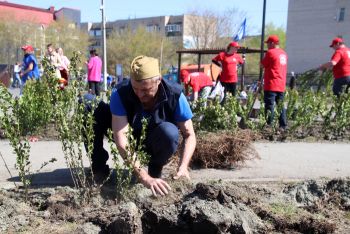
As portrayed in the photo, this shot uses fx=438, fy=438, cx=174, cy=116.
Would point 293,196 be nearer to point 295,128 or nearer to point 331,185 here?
point 331,185

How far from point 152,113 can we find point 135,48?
52.0 m

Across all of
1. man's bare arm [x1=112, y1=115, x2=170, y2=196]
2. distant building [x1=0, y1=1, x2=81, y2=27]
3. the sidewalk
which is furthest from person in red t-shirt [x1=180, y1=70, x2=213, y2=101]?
distant building [x1=0, y1=1, x2=81, y2=27]

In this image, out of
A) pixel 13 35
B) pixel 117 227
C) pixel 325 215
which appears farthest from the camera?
pixel 13 35

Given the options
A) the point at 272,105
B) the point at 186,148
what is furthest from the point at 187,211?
the point at 272,105

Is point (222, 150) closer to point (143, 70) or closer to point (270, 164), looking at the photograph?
point (270, 164)

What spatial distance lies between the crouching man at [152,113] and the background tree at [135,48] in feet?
154

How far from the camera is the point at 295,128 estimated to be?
709 cm

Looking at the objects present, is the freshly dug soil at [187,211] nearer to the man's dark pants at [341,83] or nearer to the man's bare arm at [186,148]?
the man's bare arm at [186,148]

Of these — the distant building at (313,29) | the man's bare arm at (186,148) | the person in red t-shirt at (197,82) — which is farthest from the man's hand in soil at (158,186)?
the distant building at (313,29)

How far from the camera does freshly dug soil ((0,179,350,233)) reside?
255 cm

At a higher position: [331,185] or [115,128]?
[115,128]

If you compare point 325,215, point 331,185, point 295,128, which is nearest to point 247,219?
point 325,215

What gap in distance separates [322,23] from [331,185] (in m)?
54.7

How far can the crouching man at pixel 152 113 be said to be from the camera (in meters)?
2.98
